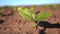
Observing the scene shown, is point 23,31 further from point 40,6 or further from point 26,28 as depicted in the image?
point 40,6

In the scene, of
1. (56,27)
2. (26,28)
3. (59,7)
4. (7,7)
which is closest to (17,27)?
(26,28)

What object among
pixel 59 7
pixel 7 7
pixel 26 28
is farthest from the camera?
pixel 7 7

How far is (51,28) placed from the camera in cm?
125

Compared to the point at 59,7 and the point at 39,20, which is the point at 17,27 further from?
the point at 59,7

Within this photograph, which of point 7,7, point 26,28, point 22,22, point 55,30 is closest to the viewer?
point 55,30

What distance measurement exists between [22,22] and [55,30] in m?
0.41

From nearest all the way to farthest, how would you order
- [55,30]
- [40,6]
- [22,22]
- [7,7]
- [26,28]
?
[55,30]
[26,28]
[22,22]
[40,6]
[7,7]

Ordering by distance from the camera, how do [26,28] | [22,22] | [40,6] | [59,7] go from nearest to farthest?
[26,28]
[22,22]
[59,7]
[40,6]

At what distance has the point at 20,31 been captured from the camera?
1.25m

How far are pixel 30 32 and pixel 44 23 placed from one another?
15cm

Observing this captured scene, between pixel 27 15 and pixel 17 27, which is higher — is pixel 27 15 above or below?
above

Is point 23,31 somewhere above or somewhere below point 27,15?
below

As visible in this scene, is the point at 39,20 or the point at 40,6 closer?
the point at 39,20

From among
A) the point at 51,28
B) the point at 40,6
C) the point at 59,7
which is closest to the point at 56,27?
the point at 51,28
